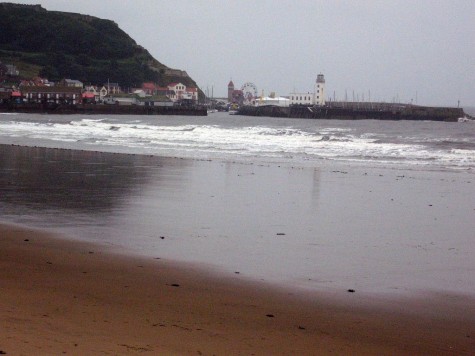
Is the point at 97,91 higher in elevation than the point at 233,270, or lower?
higher

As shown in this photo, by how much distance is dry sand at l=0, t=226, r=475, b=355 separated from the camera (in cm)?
411

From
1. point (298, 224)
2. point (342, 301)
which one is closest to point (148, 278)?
point (342, 301)

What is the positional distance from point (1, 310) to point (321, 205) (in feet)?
22.6

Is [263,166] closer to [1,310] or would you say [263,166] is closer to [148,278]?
[148,278]

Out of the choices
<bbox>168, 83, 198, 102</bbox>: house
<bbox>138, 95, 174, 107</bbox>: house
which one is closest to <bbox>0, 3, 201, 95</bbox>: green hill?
<bbox>168, 83, 198, 102</bbox>: house

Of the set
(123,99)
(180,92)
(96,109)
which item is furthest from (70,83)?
(96,109)

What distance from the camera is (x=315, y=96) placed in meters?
124

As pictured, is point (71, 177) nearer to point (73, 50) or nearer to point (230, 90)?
point (73, 50)

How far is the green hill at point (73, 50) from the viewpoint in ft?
443

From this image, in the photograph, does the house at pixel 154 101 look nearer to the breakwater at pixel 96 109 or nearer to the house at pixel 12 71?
the breakwater at pixel 96 109

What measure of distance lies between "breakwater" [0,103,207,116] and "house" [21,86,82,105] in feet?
34.4

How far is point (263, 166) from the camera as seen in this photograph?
17.8 meters

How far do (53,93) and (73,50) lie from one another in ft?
162

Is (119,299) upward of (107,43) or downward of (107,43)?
downward
